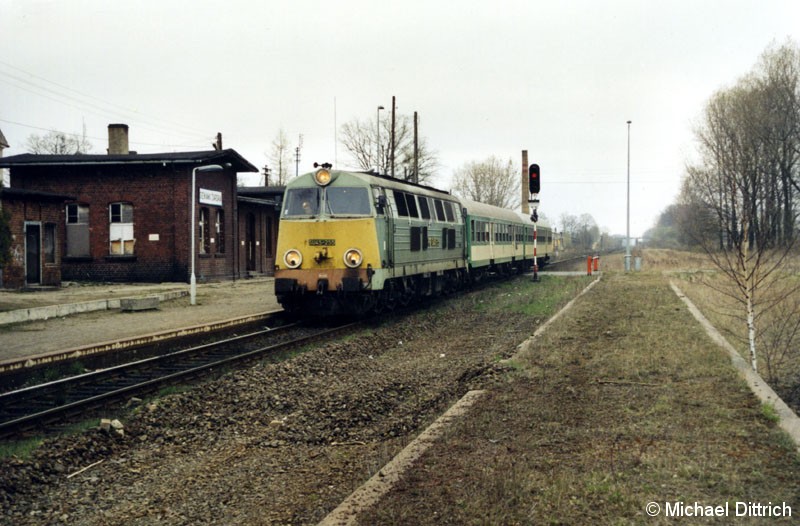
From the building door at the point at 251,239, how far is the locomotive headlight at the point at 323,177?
18.7 m

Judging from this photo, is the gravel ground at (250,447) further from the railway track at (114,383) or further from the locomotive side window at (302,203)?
the locomotive side window at (302,203)

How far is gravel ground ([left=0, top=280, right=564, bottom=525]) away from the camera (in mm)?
4895

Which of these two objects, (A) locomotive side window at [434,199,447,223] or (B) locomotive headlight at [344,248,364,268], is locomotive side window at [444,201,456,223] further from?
(B) locomotive headlight at [344,248,364,268]

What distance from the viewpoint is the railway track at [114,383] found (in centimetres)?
760

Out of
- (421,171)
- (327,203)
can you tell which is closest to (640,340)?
(327,203)

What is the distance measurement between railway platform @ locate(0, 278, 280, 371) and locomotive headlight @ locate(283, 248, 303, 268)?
157 cm

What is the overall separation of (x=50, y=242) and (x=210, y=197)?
6648 millimetres

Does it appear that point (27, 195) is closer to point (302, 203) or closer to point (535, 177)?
point (302, 203)

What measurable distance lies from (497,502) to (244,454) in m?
2.67

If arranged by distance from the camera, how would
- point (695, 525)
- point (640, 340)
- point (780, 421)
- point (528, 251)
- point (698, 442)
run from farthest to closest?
point (528, 251) < point (640, 340) < point (780, 421) < point (698, 442) < point (695, 525)

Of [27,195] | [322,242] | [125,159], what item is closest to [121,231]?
[125,159]

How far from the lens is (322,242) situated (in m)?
14.7

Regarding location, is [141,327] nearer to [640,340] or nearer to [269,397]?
[269,397]

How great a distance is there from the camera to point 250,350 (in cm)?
1204
